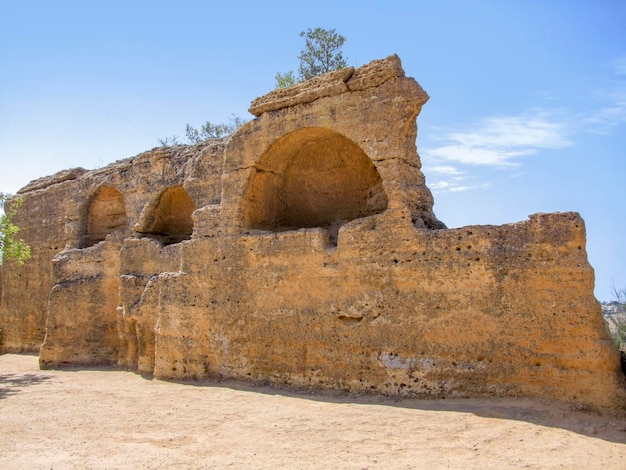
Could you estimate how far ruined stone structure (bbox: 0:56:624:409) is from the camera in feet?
18.1

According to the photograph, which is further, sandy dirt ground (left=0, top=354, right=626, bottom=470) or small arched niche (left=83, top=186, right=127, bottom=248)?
small arched niche (left=83, top=186, right=127, bottom=248)

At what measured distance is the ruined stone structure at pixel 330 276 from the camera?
5520 millimetres

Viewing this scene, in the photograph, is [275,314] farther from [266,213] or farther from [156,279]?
[156,279]

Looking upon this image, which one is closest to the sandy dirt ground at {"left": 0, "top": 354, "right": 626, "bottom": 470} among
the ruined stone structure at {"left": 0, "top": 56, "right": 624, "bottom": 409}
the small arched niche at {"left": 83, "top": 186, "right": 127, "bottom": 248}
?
the ruined stone structure at {"left": 0, "top": 56, "right": 624, "bottom": 409}

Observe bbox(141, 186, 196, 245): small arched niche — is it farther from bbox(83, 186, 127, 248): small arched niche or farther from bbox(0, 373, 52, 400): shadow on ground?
bbox(0, 373, 52, 400): shadow on ground

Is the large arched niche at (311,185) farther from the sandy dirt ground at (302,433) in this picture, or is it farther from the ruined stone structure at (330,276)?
the sandy dirt ground at (302,433)

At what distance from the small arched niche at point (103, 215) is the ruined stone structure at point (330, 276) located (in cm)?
60

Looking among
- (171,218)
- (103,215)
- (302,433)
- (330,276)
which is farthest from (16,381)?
(302,433)

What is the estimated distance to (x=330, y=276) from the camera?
22.2ft

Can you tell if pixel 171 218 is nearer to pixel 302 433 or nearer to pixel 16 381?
pixel 16 381

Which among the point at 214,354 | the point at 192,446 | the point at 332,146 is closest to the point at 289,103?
the point at 332,146

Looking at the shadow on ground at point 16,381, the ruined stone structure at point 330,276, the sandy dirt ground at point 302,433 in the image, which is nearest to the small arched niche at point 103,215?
the ruined stone structure at point 330,276

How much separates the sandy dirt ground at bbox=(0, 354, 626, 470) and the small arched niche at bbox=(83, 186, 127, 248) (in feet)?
16.8

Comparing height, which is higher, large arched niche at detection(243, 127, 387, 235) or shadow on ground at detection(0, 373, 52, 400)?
large arched niche at detection(243, 127, 387, 235)
